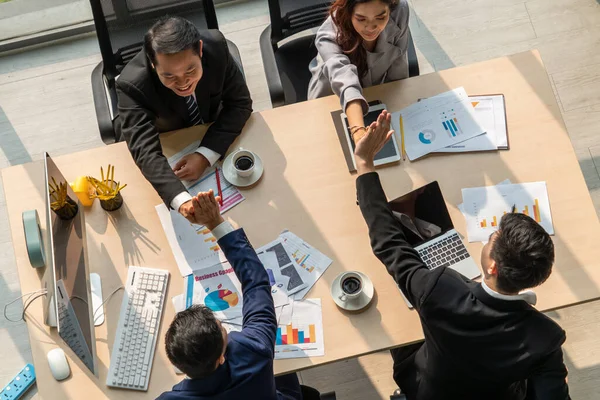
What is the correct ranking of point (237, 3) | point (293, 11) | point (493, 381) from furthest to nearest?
point (237, 3) → point (293, 11) → point (493, 381)

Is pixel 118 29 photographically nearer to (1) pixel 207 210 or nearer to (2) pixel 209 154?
(2) pixel 209 154

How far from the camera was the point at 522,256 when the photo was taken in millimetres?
1750

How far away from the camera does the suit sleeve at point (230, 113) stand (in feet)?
7.91

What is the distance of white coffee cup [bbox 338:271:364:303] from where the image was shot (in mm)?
2123

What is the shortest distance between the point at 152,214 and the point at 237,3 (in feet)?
5.92

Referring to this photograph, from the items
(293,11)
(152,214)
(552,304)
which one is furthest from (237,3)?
(552,304)

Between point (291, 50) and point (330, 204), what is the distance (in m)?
0.88

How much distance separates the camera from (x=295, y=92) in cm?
284

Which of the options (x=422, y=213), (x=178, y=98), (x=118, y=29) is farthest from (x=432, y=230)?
(x=118, y=29)

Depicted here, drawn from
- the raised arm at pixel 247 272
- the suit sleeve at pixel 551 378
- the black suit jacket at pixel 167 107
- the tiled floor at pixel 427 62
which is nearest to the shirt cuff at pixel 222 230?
the raised arm at pixel 247 272

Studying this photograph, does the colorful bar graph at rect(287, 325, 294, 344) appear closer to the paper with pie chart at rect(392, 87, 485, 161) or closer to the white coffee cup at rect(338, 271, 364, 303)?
the white coffee cup at rect(338, 271, 364, 303)

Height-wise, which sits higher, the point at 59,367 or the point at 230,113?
the point at 230,113

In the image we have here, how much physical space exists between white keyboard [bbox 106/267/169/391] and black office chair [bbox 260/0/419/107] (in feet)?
2.94

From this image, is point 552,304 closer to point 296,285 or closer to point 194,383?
point 296,285
